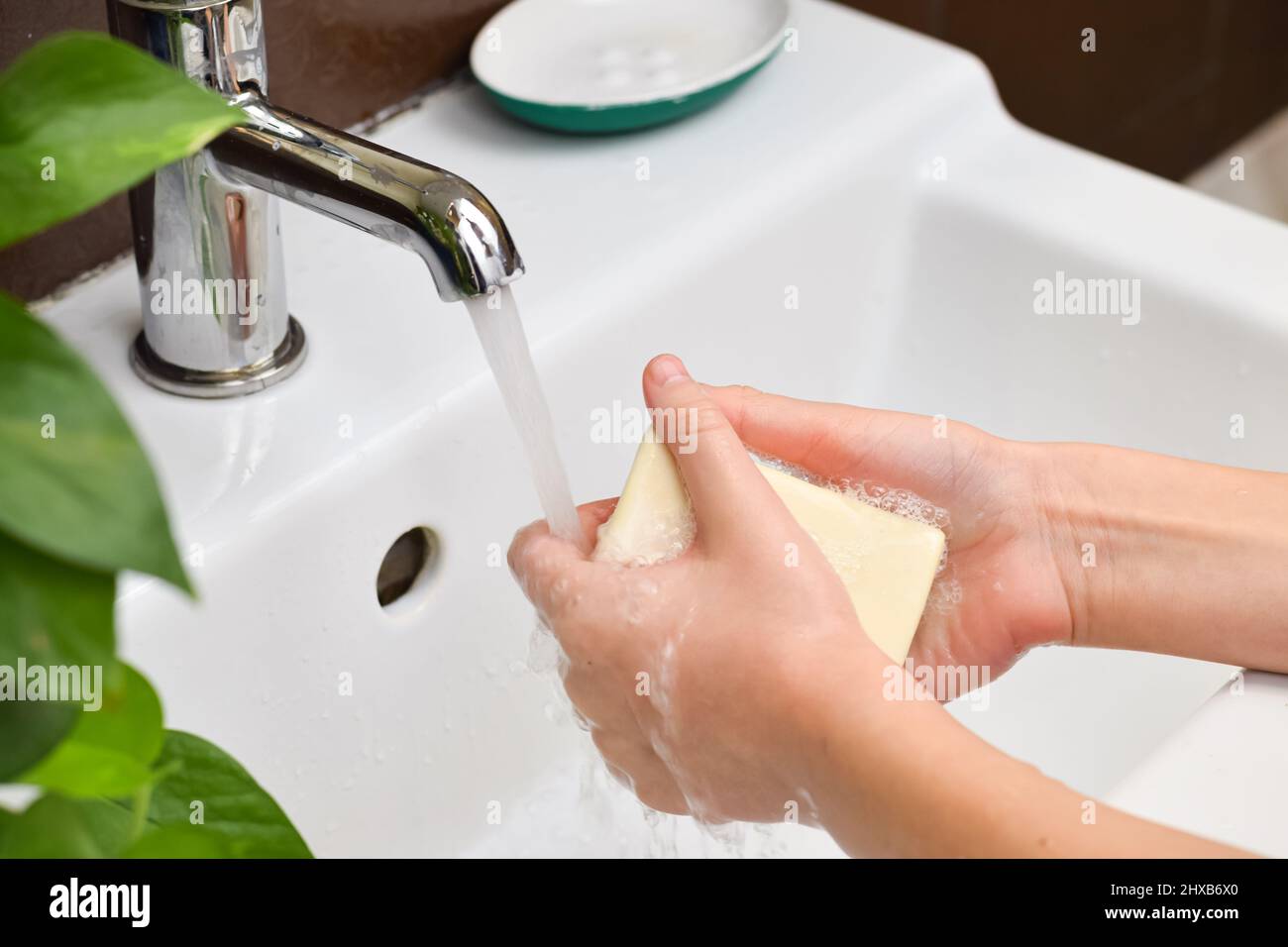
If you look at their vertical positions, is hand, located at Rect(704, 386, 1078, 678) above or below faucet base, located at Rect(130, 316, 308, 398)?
below

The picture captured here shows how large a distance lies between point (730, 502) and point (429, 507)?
0.62 feet

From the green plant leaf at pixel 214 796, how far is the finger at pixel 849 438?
32cm

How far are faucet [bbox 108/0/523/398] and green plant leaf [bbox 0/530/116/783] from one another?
262 millimetres

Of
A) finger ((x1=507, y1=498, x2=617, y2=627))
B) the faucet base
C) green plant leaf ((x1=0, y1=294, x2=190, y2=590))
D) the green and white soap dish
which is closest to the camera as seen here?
green plant leaf ((x1=0, y1=294, x2=190, y2=590))

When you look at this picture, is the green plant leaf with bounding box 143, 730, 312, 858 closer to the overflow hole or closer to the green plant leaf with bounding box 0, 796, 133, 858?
the green plant leaf with bounding box 0, 796, 133, 858

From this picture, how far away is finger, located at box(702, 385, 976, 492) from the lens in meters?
0.59

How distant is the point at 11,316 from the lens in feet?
0.71

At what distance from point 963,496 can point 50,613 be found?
444 millimetres

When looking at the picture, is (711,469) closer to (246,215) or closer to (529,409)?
(529,409)

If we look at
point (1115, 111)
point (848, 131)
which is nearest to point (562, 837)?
point (848, 131)

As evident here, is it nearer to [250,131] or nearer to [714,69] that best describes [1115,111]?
[714,69]

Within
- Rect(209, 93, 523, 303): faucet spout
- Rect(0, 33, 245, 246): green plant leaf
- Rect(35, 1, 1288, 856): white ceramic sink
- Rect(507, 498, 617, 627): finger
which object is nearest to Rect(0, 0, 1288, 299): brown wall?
Rect(35, 1, 1288, 856): white ceramic sink

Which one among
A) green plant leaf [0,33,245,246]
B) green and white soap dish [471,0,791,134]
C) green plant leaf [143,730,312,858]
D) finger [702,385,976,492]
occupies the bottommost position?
finger [702,385,976,492]

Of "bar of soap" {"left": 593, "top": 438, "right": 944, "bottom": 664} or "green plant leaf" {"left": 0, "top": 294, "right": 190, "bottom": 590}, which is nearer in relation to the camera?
"green plant leaf" {"left": 0, "top": 294, "right": 190, "bottom": 590}
